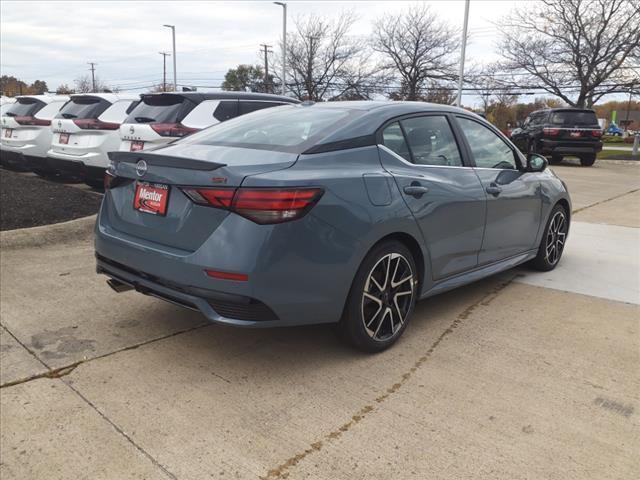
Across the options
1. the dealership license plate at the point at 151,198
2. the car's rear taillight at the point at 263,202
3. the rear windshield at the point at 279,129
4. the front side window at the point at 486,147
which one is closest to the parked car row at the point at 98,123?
the rear windshield at the point at 279,129

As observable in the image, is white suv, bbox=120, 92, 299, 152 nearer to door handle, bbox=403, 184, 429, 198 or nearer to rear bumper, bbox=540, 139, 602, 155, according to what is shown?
door handle, bbox=403, 184, 429, 198

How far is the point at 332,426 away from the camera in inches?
105

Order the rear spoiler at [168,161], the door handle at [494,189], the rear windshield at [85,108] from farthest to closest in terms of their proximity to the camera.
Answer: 1. the rear windshield at [85,108]
2. the door handle at [494,189]
3. the rear spoiler at [168,161]

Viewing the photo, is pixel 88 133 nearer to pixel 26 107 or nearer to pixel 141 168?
pixel 26 107

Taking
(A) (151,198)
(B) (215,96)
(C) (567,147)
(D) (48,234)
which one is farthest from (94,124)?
(C) (567,147)

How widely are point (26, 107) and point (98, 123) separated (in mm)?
3139

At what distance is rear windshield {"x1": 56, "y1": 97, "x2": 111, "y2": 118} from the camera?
886 cm

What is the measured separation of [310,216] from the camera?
2.86m

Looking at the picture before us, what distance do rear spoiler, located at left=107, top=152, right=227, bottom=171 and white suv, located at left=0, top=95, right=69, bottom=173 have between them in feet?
24.1

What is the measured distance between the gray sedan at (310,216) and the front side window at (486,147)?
0.03m

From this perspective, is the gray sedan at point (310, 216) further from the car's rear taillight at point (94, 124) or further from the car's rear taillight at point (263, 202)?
the car's rear taillight at point (94, 124)

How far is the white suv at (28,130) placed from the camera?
10.0 m

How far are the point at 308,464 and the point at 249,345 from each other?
1.26 m

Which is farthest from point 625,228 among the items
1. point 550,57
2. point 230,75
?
point 230,75
